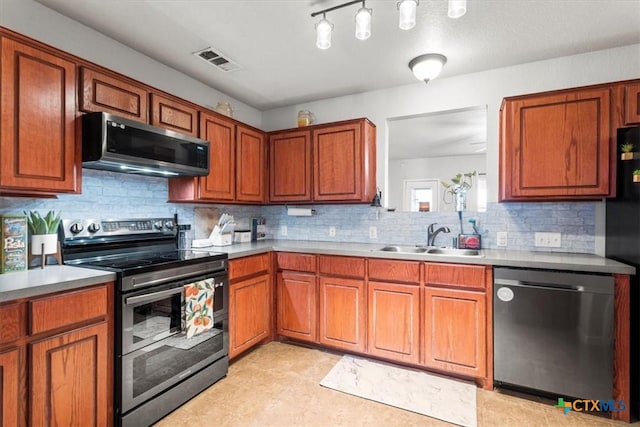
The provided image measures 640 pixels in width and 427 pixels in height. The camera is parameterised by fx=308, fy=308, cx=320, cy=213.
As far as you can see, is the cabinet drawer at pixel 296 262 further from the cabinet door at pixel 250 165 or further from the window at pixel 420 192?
the window at pixel 420 192

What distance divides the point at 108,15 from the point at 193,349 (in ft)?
7.40

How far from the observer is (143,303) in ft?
5.75

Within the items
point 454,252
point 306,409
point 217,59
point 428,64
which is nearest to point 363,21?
point 428,64

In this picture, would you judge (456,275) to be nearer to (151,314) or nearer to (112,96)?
(151,314)

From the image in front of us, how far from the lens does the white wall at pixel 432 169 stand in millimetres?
6211

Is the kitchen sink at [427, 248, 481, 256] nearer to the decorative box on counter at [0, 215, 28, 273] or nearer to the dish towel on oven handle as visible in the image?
the dish towel on oven handle

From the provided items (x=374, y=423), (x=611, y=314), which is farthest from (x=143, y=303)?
(x=611, y=314)

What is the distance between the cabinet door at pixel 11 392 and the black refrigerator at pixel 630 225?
3222mm

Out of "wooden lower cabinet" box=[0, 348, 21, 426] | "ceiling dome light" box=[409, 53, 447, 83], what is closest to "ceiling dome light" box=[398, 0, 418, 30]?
"ceiling dome light" box=[409, 53, 447, 83]

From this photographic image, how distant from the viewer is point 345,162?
296 centimetres

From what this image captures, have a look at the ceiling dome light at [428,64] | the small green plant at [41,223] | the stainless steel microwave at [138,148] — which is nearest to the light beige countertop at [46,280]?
the small green plant at [41,223]

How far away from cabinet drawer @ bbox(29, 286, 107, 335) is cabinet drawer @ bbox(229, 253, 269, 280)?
3.13 ft

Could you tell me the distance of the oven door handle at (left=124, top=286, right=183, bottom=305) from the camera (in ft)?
5.52

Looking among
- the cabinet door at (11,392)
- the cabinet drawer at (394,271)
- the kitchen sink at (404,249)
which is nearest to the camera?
the cabinet door at (11,392)
